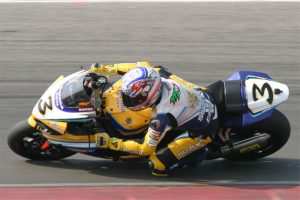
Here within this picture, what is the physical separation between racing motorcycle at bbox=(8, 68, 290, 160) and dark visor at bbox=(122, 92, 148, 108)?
1.27 feet

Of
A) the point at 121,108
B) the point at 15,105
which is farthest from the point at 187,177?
the point at 15,105

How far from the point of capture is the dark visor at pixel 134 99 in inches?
268

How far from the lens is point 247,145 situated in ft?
24.4

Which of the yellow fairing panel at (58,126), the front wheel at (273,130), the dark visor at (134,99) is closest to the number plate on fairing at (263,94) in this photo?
the front wheel at (273,130)

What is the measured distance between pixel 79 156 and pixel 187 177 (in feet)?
4.17

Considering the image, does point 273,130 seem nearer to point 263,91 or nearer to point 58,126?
point 263,91

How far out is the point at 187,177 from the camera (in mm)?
7449

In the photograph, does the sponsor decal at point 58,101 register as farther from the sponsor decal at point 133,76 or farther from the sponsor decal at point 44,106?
the sponsor decal at point 133,76

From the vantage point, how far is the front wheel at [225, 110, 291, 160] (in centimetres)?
737

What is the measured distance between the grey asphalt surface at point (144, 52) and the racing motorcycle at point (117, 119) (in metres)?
0.27

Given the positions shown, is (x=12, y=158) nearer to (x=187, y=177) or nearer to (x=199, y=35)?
(x=187, y=177)

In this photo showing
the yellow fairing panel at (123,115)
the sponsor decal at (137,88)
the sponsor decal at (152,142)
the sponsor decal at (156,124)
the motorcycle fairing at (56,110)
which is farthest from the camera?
the yellow fairing panel at (123,115)

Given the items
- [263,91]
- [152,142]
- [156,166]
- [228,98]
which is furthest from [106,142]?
[263,91]

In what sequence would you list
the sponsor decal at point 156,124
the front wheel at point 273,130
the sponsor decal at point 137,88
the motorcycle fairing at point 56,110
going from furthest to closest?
the front wheel at point 273,130 → the motorcycle fairing at point 56,110 → the sponsor decal at point 156,124 → the sponsor decal at point 137,88
